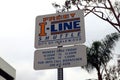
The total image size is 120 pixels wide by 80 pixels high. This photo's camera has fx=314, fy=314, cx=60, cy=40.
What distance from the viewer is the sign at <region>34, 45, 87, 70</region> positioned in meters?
4.58

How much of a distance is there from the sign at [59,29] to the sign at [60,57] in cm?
12

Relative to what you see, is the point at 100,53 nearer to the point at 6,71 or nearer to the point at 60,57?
the point at 60,57

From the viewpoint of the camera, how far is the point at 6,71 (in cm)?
3944

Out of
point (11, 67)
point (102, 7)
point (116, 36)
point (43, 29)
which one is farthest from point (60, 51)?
point (11, 67)

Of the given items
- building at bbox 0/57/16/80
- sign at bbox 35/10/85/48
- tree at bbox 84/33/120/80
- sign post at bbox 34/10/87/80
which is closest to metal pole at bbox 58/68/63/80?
sign post at bbox 34/10/87/80

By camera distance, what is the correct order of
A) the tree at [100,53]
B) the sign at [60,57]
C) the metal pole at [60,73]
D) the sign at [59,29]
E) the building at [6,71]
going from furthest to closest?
the building at [6,71] < the tree at [100,53] < the sign at [59,29] < the sign at [60,57] < the metal pole at [60,73]

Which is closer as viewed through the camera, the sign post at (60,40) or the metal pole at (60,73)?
the metal pole at (60,73)

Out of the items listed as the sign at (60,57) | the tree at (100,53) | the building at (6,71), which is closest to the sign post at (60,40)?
the sign at (60,57)

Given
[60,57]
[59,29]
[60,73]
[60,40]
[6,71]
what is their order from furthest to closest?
[6,71] < [59,29] < [60,40] < [60,57] < [60,73]

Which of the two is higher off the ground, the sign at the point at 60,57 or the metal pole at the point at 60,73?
the sign at the point at 60,57

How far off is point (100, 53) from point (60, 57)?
16.1 metres

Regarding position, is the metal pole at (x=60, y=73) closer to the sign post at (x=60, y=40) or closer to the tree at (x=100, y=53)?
the sign post at (x=60, y=40)

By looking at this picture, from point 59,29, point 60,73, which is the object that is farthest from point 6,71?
point 60,73

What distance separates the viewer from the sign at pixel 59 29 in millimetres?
4762
